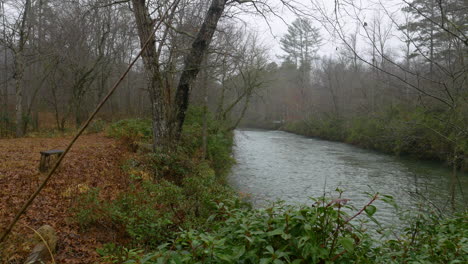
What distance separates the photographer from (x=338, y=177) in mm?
14383

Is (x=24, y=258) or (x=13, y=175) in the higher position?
(x=13, y=175)

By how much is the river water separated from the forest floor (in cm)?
409

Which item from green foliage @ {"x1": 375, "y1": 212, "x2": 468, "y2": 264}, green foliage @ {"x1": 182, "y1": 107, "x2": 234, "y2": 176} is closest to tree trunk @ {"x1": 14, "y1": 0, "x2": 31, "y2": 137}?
green foliage @ {"x1": 182, "y1": 107, "x2": 234, "y2": 176}

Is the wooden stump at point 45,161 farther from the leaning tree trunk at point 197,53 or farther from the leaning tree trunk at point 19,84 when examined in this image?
the leaning tree trunk at point 19,84

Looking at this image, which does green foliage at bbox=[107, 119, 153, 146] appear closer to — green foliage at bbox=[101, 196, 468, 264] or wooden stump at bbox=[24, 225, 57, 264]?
wooden stump at bbox=[24, 225, 57, 264]

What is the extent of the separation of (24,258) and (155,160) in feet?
13.2

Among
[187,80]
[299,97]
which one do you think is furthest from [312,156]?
[299,97]

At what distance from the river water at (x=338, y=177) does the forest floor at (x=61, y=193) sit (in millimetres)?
4088

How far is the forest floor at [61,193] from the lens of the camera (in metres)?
4.25

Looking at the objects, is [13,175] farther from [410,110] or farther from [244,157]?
[410,110]

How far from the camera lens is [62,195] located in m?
5.70

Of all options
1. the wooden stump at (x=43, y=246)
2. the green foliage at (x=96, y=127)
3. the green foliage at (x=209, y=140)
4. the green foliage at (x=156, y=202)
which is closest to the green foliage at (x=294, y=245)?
the green foliage at (x=156, y=202)

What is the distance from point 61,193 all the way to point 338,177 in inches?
455

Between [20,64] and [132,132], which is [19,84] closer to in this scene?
[20,64]
